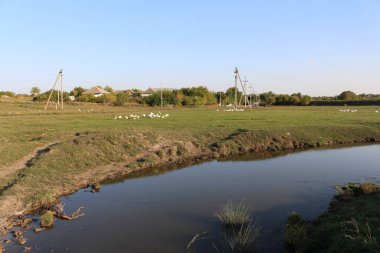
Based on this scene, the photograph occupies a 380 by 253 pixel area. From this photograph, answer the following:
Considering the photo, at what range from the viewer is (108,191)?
60.3 ft

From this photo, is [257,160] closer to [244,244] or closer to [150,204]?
[150,204]

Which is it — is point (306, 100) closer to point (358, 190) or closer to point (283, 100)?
point (283, 100)

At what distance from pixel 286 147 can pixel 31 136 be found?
2044 centimetres

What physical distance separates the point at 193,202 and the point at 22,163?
10.8 meters

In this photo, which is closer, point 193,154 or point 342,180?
point 342,180

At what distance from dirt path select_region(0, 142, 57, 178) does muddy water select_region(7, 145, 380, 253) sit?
426 cm

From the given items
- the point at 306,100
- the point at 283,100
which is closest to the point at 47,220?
the point at 306,100

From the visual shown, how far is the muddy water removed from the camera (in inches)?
464

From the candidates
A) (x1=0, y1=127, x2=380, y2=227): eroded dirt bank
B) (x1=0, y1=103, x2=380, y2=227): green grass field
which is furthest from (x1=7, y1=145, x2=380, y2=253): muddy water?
(x1=0, y1=103, x2=380, y2=227): green grass field

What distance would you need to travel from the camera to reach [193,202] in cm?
1612

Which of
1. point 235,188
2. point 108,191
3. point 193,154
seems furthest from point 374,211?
point 193,154

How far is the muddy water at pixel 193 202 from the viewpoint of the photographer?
464 inches

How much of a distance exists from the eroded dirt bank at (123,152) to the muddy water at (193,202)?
154 cm

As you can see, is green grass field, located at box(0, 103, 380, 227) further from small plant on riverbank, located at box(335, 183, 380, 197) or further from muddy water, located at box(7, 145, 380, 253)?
small plant on riverbank, located at box(335, 183, 380, 197)
